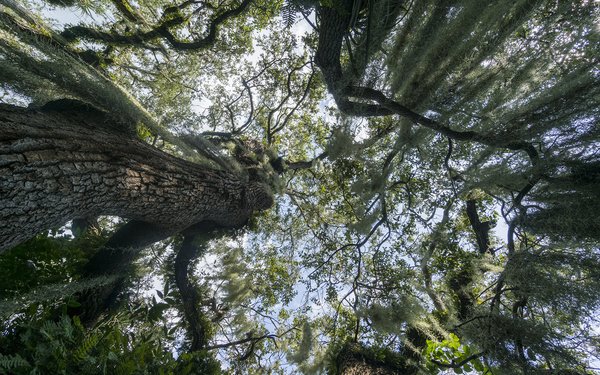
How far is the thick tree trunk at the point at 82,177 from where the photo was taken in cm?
162

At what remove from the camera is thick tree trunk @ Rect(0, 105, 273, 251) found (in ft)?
5.32

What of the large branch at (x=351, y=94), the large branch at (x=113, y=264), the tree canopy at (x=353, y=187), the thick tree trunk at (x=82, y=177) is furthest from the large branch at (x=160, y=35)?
the large branch at (x=113, y=264)

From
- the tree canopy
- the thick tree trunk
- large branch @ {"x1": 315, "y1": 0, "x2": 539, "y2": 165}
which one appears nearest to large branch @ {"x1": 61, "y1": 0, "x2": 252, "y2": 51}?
the tree canopy

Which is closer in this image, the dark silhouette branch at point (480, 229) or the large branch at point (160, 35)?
the dark silhouette branch at point (480, 229)

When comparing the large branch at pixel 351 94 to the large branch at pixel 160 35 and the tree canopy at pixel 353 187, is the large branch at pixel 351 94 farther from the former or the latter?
the large branch at pixel 160 35

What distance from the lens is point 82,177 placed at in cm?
195

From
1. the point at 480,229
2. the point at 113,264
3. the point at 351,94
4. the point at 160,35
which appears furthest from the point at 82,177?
the point at 480,229

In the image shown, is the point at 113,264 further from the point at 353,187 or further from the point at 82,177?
the point at 353,187

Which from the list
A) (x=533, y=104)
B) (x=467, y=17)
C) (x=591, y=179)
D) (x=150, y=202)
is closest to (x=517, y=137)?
(x=533, y=104)

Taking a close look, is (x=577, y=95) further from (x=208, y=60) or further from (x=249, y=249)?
(x=208, y=60)

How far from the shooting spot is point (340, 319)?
229 inches

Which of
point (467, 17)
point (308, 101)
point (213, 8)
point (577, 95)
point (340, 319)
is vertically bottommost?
point (340, 319)

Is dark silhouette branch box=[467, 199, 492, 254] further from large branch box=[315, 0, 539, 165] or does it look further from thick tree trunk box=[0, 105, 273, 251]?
thick tree trunk box=[0, 105, 273, 251]

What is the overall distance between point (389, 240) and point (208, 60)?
19.1 ft
